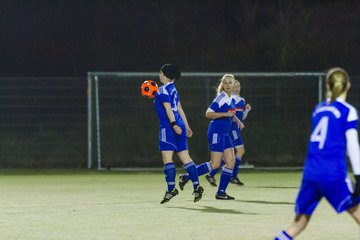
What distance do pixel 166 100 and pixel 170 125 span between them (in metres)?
0.35

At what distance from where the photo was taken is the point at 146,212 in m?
10.4

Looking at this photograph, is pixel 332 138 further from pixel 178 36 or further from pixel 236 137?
pixel 178 36

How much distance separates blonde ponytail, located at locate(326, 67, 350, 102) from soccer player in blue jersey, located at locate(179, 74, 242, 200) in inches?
204

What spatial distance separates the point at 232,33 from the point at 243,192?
25102mm

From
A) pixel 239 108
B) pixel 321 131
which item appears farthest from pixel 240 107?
pixel 321 131

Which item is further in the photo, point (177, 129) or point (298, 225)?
point (177, 129)

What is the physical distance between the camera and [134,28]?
39375 millimetres

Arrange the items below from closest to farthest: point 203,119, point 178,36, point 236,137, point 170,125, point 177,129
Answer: point 177,129, point 170,125, point 236,137, point 203,119, point 178,36

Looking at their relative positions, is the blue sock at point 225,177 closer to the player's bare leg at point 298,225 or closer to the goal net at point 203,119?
the player's bare leg at point 298,225

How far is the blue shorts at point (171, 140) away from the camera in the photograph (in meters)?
11.0

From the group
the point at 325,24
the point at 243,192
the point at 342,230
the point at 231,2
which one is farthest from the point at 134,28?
the point at 342,230

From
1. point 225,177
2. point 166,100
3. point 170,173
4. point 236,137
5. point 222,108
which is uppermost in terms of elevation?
point 166,100

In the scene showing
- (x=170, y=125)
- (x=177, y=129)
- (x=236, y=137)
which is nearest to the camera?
(x=177, y=129)

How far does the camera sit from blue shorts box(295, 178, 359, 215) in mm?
6594
